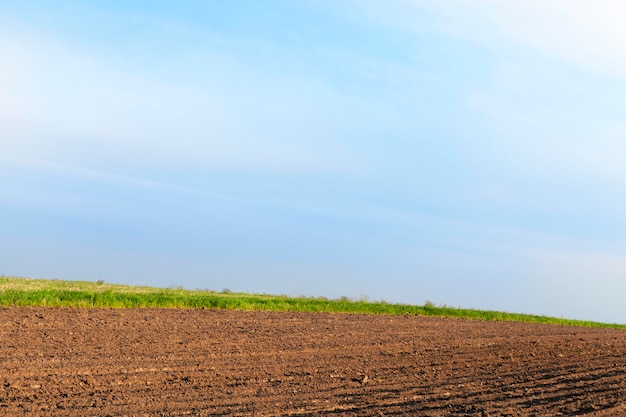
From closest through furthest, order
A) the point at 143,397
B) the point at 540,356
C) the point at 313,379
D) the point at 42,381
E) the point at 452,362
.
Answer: the point at 143,397, the point at 42,381, the point at 313,379, the point at 452,362, the point at 540,356

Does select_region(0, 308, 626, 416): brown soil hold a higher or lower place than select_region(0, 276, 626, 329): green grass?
lower

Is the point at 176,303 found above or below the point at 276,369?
above

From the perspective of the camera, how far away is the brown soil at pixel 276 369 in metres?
11.3

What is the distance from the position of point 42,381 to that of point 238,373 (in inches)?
145

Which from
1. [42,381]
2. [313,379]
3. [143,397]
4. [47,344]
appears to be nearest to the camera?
[143,397]

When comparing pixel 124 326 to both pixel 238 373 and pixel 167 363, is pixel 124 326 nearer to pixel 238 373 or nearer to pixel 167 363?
pixel 167 363

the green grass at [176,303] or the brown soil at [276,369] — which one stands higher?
the green grass at [176,303]

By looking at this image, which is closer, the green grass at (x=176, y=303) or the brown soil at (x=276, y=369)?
the brown soil at (x=276, y=369)

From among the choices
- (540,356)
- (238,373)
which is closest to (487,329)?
(540,356)

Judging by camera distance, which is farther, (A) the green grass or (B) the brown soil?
(A) the green grass

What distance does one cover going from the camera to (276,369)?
14844 mm

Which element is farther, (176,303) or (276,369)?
(176,303)

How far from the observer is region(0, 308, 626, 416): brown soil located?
1126cm

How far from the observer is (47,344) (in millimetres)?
16391
